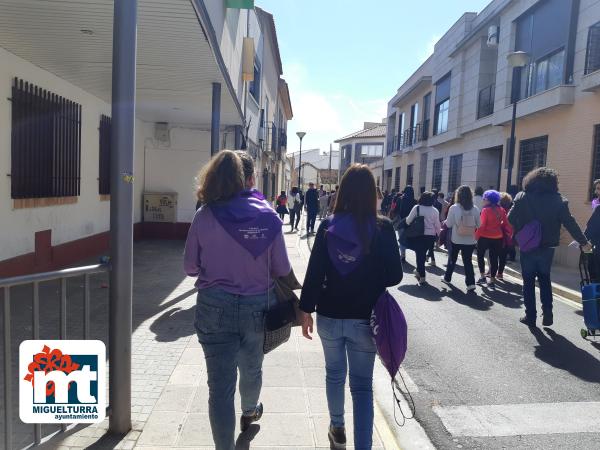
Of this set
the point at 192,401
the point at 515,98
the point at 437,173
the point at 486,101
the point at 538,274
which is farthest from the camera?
the point at 437,173

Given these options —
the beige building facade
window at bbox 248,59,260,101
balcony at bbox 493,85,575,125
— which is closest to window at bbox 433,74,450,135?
the beige building facade

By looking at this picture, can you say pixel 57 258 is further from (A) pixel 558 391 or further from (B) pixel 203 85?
(A) pixel 558 391

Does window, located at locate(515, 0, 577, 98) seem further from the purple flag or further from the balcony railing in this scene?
the purple flag

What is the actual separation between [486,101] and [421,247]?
12335mm

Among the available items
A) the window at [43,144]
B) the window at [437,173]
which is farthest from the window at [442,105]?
the window at [43,144]

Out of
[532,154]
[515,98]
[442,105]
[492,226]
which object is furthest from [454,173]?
[492,226]

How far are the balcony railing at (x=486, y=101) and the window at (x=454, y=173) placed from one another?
2614mm

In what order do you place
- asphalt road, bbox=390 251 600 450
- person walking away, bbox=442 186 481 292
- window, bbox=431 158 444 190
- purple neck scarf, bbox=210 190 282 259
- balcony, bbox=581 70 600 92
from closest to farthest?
purple neck scarf, bbox=210 190 282 259 < asphalt road, bbox=390 251 600 450 < person walking away, bbox=442 186 481 292 < balcony, bbox=581 70 600 92 < window, bbox=431 158 444 190

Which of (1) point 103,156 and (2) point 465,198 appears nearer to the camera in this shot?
(2) point 465,198

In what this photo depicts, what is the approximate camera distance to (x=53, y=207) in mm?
8227

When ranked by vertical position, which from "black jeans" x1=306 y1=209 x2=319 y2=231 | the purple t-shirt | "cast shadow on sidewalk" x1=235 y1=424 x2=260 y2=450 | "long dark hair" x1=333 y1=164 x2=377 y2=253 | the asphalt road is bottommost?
the asphalt road

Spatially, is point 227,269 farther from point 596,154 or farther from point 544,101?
point 544,101

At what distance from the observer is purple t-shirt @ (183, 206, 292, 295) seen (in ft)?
8.87

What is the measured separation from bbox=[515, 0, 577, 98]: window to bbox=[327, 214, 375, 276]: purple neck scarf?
12883 millimetres
